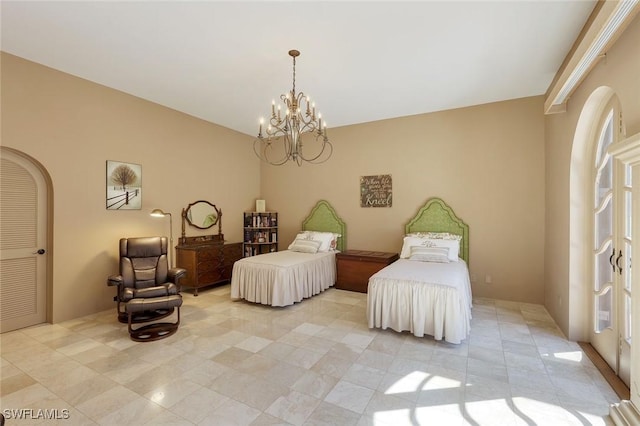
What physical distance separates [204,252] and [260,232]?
151 cm

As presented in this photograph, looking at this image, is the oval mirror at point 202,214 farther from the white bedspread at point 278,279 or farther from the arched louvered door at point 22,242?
the arched louvered door at point 22,242

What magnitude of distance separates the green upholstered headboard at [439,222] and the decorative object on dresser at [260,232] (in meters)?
2.87

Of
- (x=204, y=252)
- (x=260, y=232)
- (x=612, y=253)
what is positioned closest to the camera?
(x=612, y=253)

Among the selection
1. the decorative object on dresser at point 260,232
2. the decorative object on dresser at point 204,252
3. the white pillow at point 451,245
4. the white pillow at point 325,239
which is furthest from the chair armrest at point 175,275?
the white pillow at point 451,245

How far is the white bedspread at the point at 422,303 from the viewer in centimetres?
295

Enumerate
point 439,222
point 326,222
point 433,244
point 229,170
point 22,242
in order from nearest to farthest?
point 22,242
point 433,244
point 439,222
point 326,222
point 229,170

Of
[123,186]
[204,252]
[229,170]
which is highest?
[229,170]

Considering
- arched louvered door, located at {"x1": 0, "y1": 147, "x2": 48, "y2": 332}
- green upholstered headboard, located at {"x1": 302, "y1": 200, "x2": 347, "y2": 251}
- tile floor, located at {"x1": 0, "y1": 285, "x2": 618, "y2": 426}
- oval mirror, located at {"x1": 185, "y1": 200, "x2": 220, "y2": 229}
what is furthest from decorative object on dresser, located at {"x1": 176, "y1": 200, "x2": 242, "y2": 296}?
arched louvered door, located at {"x1": 0, "y1": 147, "x2": 48, "y2": 332}

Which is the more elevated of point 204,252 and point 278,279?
point 204,252

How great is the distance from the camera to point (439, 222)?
4.76m

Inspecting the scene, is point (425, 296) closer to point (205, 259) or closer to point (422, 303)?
point (422, 303)

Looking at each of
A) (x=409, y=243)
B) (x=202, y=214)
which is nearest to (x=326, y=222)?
(x=409, y=243)

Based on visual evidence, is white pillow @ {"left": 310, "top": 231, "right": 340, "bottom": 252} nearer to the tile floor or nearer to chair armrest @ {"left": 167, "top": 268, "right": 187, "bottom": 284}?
the tile floor

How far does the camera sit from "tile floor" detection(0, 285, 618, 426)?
196 centimetres
